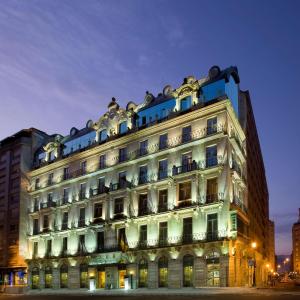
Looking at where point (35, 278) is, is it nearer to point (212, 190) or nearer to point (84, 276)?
point (84, 276)

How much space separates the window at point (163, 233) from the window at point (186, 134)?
990 cm

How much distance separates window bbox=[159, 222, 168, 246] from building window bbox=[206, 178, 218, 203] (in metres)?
6.45

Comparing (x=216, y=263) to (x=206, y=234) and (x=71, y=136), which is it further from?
(x=71, y=136)

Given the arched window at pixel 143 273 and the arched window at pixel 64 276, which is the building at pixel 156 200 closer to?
the arched window at pixel 143 273

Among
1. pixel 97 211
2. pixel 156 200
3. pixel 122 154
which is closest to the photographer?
pixel 156 200

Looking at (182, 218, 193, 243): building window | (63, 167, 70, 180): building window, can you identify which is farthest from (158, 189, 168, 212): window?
(63, 167, 70, 180): building window

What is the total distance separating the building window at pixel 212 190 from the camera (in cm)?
4809

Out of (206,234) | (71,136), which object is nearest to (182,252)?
(206,234)

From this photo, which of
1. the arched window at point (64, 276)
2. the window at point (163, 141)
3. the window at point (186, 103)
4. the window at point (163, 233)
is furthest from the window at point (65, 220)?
the window at point (186, 103)

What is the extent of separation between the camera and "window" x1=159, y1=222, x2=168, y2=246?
51306 mm

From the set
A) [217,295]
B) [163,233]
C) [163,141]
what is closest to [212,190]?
[163,233]

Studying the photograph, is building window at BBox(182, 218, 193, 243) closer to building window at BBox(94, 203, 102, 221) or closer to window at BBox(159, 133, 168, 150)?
window at BBox(159, 133, 168, 150)

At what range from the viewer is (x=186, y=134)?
52938 millimetres

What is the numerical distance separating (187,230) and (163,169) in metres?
8.37
